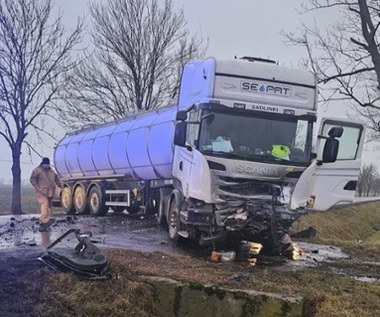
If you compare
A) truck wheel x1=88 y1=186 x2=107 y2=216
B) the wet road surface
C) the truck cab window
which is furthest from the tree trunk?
the truck cab window

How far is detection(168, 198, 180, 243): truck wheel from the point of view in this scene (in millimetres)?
10720

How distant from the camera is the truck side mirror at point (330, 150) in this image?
365 inches

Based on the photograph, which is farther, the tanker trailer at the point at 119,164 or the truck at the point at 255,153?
the tanker trailer at the point at 119,164

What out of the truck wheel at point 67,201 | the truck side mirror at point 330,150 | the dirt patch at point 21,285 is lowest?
the truck wheel at point 67,201

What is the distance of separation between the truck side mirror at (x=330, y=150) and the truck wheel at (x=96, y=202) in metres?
9.86

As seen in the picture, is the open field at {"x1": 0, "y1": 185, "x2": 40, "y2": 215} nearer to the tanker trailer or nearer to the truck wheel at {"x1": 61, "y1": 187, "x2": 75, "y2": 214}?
the truck wheel at {"x1": 61, "y1": 187, "x2": 75, "y2": 214}

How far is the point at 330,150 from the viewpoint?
9305mm

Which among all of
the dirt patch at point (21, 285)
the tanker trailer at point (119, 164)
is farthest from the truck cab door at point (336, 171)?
the dirt patch at point (21, 285)

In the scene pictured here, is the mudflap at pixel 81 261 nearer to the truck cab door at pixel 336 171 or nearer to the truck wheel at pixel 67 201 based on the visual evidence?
the truck cab door at pixel 336 171

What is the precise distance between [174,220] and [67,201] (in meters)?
10.3

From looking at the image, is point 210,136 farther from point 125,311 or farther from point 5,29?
point 5,29

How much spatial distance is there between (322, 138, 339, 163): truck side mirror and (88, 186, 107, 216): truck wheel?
9860 millimetres

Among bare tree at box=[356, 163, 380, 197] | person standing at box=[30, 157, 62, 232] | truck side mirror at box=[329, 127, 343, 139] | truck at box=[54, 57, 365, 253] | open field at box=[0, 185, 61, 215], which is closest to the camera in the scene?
truck at box=[54, 57, 365, 253]

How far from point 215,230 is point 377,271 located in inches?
118
